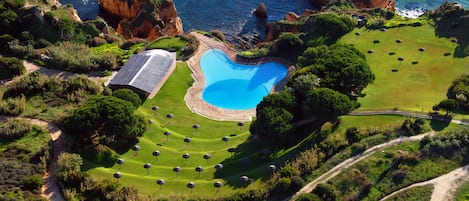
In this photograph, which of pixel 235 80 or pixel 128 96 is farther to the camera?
pixel 235 80

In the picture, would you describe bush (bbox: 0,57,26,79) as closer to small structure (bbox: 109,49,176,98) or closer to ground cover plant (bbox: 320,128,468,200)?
small structure (bbox: 109,49,176,98)

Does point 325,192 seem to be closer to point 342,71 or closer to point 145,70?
point 342,71

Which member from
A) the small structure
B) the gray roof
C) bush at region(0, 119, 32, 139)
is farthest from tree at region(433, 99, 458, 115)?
bush at region(0, 119, 32, 139)

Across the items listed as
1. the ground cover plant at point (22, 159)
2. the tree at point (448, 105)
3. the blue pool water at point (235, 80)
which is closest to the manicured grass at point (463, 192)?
the tree at point (448, 105)

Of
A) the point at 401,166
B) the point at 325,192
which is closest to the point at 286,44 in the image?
the point at 401,166

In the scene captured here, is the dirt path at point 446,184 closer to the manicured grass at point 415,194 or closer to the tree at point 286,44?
the manicured grass at point 415,194

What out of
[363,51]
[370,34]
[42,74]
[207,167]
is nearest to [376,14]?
[370,34]
